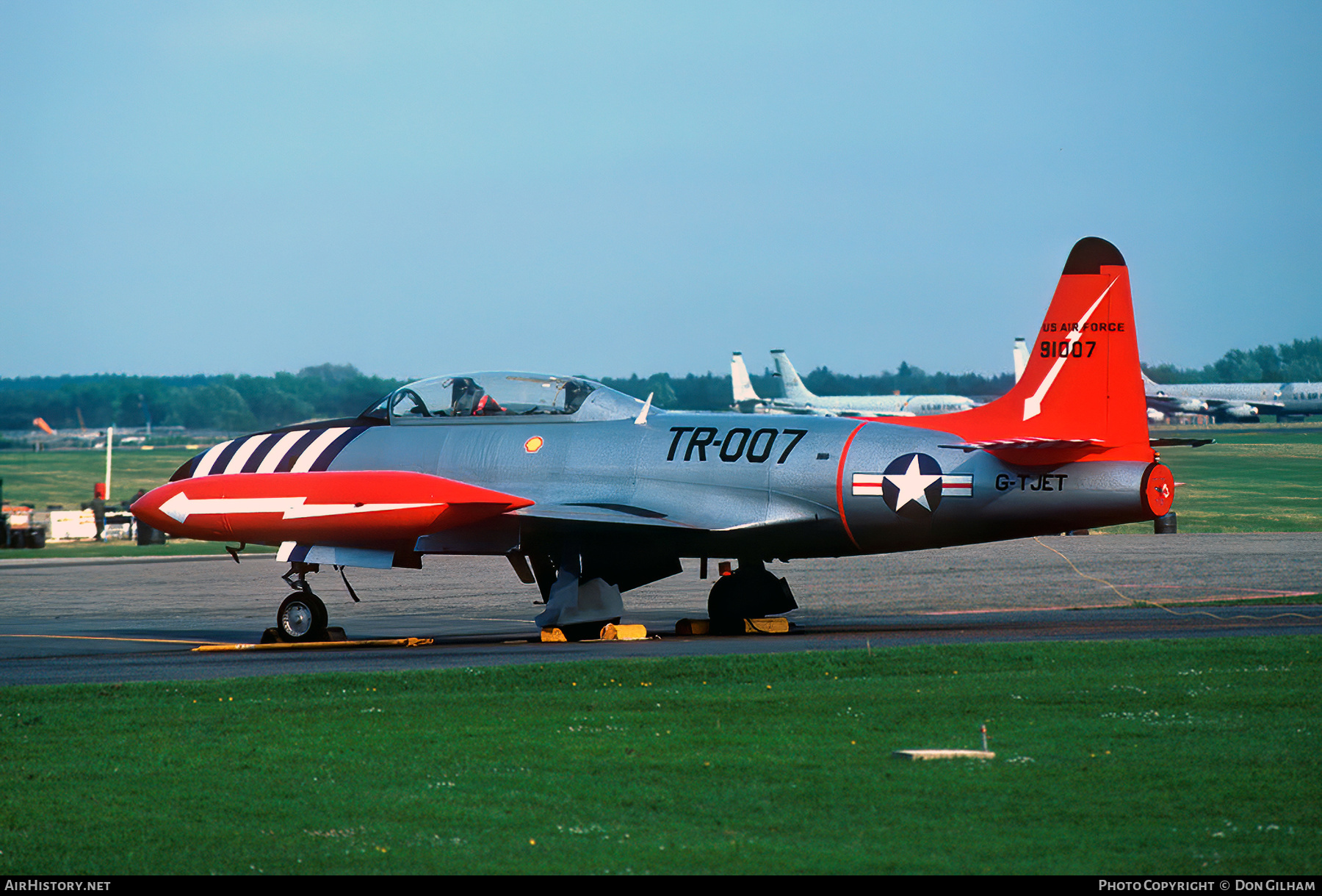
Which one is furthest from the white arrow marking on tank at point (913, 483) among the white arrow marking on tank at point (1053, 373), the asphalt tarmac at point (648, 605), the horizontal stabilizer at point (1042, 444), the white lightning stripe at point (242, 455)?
the white lightning stripe at point (242, 455)

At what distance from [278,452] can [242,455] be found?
24.1 inches

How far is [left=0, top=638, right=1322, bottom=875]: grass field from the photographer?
668 cm

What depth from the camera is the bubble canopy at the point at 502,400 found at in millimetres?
19875

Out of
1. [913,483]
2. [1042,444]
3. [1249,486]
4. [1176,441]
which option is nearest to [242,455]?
[913,483]

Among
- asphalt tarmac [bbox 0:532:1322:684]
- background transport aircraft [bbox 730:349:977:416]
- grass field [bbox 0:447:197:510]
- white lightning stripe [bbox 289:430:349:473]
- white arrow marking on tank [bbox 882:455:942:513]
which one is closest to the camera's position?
asphalt tarmac [bbox 0:532:1322:684]

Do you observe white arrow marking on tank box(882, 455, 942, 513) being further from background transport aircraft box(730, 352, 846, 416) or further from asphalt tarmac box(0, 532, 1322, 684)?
background transport aircraft box(730, 352, 846, 416)

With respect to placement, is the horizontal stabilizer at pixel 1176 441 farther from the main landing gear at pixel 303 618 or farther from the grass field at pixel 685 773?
the main landing gear at pixel 303 618

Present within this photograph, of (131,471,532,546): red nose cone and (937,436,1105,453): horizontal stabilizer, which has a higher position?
(937,436,1105,453): horizontal stabilizer

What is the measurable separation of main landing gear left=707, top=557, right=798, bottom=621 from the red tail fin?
337 centimetres

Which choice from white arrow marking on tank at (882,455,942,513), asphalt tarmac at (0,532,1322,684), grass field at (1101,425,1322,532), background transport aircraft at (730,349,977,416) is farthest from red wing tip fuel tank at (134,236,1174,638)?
background transport aircraft at (730,349,977,416)

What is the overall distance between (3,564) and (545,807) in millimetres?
35776

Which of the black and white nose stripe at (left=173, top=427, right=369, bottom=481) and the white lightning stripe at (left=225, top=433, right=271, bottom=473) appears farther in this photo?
the white lightning stripe at (left=225, top=433, right=271, bottom=473)
